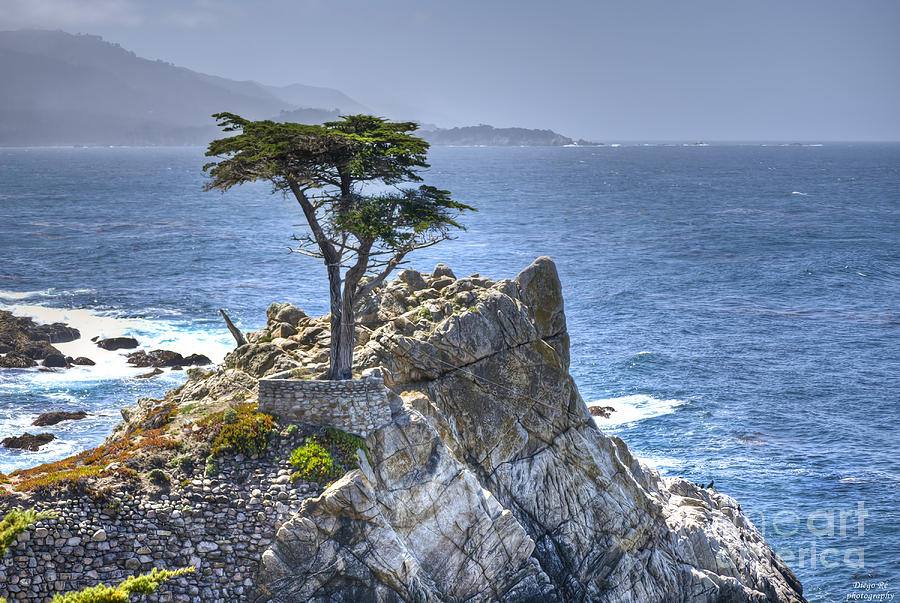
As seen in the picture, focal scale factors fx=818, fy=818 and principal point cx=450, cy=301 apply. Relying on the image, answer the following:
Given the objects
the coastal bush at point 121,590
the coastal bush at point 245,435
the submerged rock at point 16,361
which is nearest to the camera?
the coastal bush at point 121,590

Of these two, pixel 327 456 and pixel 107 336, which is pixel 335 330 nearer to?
pixel 327 456

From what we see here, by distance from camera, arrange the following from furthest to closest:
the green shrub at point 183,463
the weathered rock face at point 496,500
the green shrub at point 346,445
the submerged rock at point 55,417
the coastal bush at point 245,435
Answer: the submerged rock at point 55,417, the green shrub at point 346,445, the coastal bush at point 245,435, the weathered rock face at point 496,500, the green shrub at point 183,463

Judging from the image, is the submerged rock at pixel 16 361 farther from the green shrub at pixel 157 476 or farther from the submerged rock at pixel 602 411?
the green shrub at pixel 157 476

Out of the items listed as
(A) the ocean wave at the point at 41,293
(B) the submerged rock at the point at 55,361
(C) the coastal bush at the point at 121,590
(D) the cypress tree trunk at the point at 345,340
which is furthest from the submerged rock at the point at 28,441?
(A) the ocean wave at the point at 41,293

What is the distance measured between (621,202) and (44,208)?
11349 cm

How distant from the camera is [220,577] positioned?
22875 mm

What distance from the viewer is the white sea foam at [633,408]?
171 feet

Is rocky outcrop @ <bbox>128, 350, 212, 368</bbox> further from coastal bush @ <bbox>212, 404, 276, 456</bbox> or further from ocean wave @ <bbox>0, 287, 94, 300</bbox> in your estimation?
coastal bush @ <bbox>212, 404, 276, 456</bbox>

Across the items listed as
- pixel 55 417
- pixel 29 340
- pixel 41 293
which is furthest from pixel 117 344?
pixel 41 293

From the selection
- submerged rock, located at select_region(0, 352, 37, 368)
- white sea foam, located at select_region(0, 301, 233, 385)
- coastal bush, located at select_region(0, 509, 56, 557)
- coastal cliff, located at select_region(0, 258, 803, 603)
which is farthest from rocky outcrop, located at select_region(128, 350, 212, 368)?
coastal bush, located at select_region(0, 509, 56, 557)

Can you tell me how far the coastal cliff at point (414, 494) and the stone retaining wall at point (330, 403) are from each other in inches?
10.2

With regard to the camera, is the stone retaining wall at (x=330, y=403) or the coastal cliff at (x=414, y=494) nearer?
the coastal cliff at (x=414, y=494)

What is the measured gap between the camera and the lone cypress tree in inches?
1054

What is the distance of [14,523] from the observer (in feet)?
68.0
